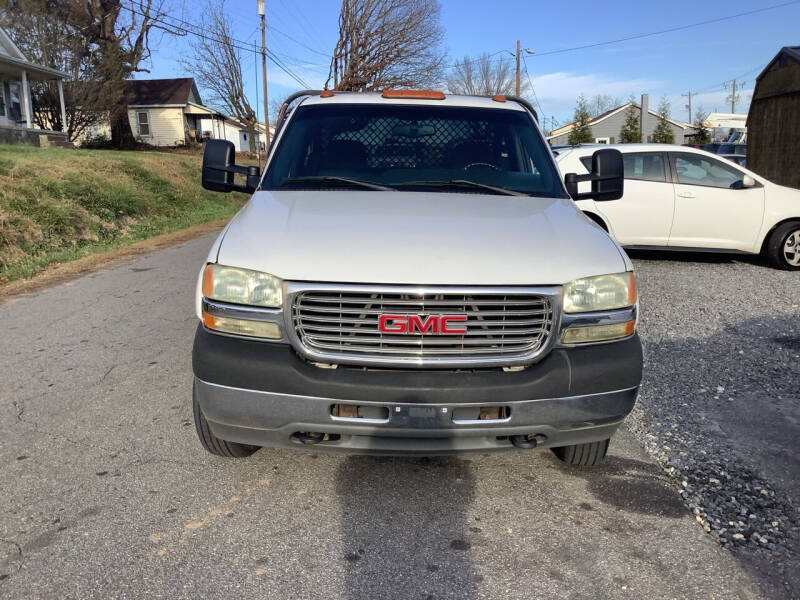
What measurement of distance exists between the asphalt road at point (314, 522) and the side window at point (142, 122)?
165 feet

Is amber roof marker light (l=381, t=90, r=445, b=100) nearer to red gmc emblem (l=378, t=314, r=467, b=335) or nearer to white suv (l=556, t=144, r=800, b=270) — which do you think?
red gmc emblem (l=378, t=314, r=467, b=335)

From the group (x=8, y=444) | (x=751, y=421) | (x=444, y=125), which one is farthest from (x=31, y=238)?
(x=751, y=421)

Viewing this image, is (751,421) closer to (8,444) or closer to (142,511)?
(142,511)

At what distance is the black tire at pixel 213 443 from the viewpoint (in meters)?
3.28

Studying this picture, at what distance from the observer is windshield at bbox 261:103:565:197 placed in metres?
4.02

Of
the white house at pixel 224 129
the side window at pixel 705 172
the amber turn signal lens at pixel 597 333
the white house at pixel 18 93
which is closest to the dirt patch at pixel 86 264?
the amber turn signal lens at pixel 597 333

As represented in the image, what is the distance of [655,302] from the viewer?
7.29m

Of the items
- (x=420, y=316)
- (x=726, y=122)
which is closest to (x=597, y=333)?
(x=420, y=316)

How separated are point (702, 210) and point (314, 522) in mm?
8010

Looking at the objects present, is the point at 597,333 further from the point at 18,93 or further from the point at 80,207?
the point at 18,93

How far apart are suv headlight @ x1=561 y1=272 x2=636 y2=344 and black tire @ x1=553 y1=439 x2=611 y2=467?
69cm

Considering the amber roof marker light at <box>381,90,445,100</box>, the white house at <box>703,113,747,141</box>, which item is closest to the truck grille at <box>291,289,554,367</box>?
the amber roof marker light at <box>381,90,445,100</box>

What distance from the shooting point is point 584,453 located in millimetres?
3408

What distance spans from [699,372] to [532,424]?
2.82m
